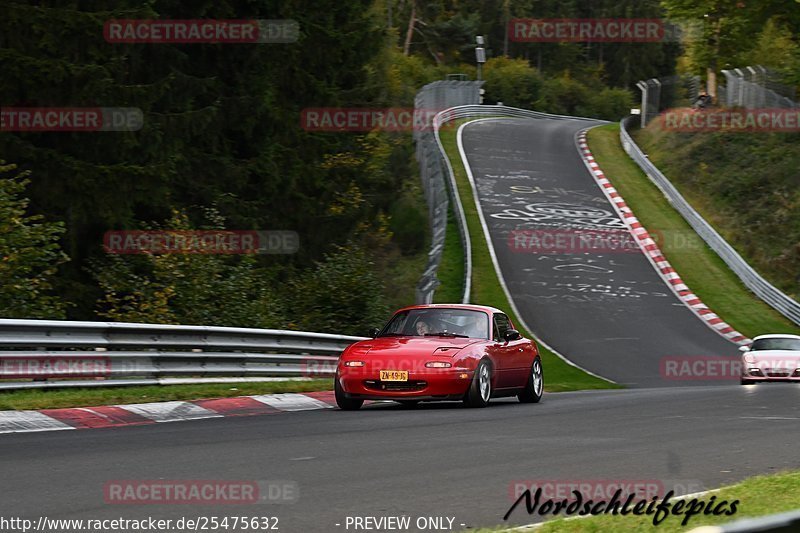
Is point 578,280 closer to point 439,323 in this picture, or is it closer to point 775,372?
point 775,372

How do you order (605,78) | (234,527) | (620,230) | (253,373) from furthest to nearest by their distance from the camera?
1. (605,78)
2. (620,230)
3. (253,373)
4. (234,527)

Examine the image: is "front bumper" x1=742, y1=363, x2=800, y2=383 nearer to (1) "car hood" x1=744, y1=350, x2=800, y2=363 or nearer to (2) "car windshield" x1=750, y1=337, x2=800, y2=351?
(1) "car hood" x1=744, y1=350, x2=800, y2=363

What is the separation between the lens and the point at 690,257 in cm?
4153

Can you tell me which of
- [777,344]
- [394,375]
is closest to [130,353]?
[394,375]

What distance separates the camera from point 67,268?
24812 mm

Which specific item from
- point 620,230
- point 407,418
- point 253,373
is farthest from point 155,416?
point 620,230

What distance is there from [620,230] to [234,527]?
128 ft

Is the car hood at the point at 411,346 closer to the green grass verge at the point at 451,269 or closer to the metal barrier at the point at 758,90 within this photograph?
the green grass verge at the point at 451,269

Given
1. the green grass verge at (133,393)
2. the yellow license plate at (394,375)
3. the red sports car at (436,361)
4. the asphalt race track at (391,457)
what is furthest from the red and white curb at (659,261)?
the asphalt race track at (391,457)

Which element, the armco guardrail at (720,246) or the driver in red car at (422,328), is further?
the armco guardrail at (720,246)

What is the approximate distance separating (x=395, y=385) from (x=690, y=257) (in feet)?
95.0

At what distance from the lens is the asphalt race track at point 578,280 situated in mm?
29438

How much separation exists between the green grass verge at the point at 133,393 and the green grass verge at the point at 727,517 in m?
6.99

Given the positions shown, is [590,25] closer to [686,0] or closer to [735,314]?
[686,0]
